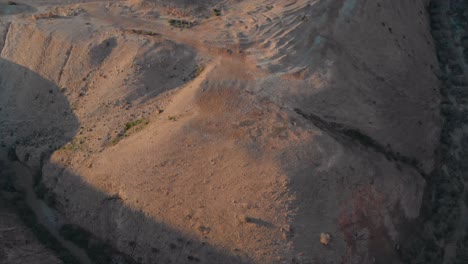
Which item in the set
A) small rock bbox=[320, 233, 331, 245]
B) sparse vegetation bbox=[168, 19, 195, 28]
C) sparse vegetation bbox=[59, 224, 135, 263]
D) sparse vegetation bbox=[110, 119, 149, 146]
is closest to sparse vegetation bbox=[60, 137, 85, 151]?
sparse vegetation bbox=[110, 119, 149, 146]

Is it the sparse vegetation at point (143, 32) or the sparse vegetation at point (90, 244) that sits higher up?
the sparse vegetation at point (143, 32)

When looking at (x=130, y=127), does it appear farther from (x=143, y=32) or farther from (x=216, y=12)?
(x=216, y=12)

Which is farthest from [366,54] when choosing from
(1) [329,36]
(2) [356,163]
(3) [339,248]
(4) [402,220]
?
(3) [339,248]

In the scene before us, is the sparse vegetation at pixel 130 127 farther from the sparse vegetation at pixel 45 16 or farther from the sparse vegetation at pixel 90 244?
the sparse vegetation at pixel 45 16

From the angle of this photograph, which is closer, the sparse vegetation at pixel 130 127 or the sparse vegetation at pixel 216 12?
the sparse vegetation at pixel 130 127

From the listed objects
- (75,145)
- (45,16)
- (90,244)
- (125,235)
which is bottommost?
(90,244)

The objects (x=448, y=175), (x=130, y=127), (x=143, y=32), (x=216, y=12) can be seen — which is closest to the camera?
(x=130, y=127)

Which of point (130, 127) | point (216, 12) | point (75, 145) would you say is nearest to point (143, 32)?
point (216, 12)

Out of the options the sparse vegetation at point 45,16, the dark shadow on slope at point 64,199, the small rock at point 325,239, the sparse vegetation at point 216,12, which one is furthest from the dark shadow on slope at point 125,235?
the sparse vegetation at point 216,12

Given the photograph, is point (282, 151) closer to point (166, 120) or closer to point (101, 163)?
point (166, 120)
